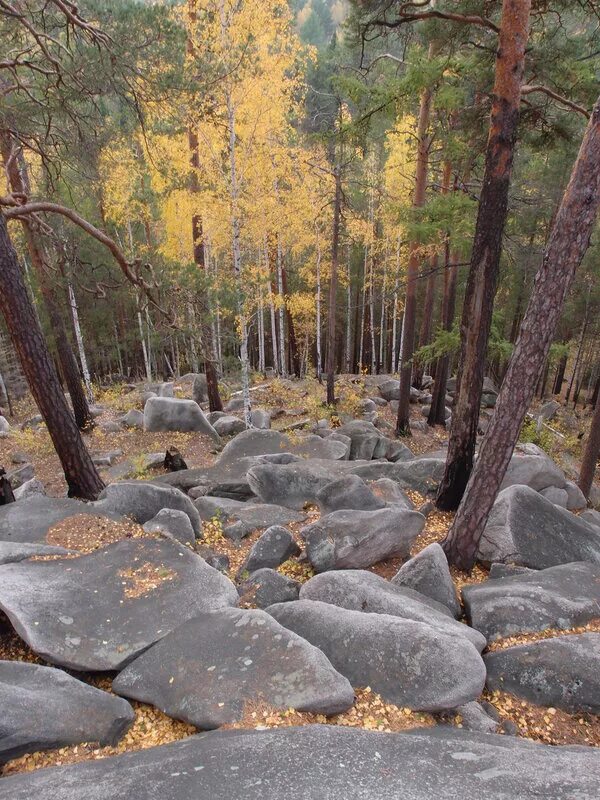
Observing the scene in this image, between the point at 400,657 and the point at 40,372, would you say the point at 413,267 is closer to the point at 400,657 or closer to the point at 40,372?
the point at 40,372

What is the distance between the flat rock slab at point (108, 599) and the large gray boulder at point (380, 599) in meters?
0.88

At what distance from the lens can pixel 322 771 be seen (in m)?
2.52

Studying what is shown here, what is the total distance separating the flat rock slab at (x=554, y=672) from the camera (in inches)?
147

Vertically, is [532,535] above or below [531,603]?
below

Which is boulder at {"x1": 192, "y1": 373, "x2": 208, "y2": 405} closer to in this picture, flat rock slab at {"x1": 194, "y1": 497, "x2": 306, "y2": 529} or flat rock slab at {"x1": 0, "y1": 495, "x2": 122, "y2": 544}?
flat rock slab at {"x1": 194, "y1": 497, "x2": 306, "y2": 529}

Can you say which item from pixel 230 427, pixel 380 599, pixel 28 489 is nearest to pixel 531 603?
pixel 380 599

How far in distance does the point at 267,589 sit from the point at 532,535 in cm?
345

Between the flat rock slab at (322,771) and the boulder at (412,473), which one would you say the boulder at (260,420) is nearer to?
the boulder at (412,473)

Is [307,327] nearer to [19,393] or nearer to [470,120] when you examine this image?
[19,393]

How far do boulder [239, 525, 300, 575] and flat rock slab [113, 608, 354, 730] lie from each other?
1718 millimetres

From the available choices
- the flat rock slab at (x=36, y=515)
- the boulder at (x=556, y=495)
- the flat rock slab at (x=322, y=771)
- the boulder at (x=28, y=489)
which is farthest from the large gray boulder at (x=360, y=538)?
the boulder at (x=28, y=489)

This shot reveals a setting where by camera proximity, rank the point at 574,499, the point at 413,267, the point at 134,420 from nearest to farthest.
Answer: the point at 574,499, the point at 413,267, the point at 134,420

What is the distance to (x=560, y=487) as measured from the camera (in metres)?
8.97

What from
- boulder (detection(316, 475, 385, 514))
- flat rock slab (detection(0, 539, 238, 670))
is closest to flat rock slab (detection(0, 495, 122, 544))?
flat rock slab (detection(0, 539, 238, 670))
